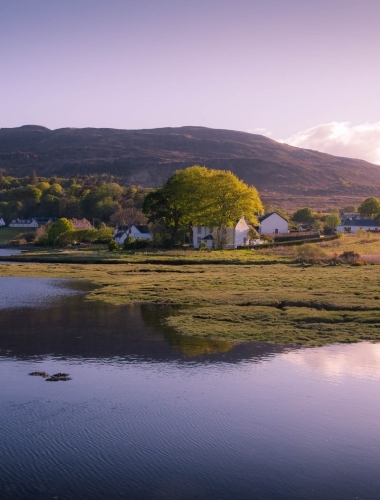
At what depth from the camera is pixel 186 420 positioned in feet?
50.3

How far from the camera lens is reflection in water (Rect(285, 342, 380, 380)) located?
1958 cm

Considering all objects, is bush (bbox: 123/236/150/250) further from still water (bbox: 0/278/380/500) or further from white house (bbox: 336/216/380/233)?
still water (bbox: 0/278/380/500)

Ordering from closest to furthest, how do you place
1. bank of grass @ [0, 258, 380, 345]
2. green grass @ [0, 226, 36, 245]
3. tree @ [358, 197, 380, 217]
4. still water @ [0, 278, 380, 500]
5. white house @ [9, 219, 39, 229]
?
still water @ [0, 278, 380, 500]
bank of grass @ [0, 258, 380, 345]
tree @ [358, 197, 380, 217]
green grass @ [0, 226, 36, 245]
white house @ [9, 219, 39, 229]

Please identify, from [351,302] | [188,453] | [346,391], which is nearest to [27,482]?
[188,453]

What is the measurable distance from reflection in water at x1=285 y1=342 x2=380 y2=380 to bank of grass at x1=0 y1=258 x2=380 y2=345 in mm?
1142

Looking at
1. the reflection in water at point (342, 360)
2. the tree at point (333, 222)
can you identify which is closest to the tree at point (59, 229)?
the tree at point (333, 222)

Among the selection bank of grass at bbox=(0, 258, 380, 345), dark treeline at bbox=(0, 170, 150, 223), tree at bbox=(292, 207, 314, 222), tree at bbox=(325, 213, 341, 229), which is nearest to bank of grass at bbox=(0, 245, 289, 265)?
bank of grass at bbox=(0, 258, 380, 345)

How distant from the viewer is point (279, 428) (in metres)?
14.9

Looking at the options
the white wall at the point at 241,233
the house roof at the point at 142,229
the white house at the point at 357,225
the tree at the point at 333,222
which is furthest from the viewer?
the white house at the point at 357,225

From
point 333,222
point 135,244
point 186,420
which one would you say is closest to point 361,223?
point 333,222

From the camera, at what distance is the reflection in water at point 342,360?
64.2 ft

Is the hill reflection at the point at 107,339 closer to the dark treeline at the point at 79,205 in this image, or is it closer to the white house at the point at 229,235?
the white house at the point at 229,235

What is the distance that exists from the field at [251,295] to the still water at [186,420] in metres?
2.31

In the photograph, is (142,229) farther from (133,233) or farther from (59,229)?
(59,229)
